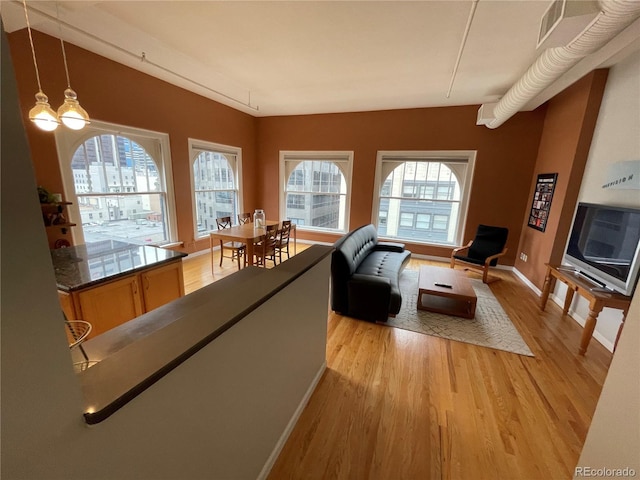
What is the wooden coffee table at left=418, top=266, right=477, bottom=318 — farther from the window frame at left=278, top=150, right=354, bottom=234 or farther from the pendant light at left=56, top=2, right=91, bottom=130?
the pendant light at left=56, top=2, right=91, bottom=130

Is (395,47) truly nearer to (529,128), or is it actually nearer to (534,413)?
(529,128)

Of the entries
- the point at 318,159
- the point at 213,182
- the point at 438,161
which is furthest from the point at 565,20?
the point at 213,182

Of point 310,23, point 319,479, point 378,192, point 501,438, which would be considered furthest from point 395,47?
point 319,479

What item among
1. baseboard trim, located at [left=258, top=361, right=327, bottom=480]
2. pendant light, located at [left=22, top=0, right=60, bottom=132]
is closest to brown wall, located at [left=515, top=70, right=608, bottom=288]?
baseboard trim, located at [left=258, top=361, right=327, bottom=480]

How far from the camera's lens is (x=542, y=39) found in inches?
80.3

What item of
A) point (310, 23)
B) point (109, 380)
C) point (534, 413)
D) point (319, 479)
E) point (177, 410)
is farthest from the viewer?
point (310, 23)

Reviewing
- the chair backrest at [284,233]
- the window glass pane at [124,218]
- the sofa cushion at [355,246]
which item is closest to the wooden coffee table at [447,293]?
the sofa cushion at [355,246]

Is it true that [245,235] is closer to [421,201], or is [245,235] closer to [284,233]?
[284,233]

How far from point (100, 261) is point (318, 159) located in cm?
453

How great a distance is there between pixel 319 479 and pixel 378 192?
4.83 metres

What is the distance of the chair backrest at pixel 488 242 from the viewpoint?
4.41 metres

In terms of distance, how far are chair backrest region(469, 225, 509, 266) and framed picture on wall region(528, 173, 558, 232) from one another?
0.42m

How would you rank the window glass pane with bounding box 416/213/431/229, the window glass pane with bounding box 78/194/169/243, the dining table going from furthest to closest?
the window glass pane with bounding box 416/213/431/229 → the dining table → the window glass pane with bounding box 78/194/169/243

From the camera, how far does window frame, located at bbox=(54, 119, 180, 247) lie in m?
3.07
